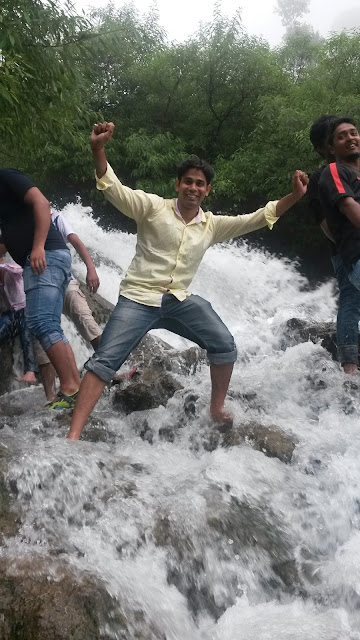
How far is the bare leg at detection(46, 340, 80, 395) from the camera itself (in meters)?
3.64

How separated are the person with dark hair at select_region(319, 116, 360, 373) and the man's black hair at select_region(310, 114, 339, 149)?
4 centimetres

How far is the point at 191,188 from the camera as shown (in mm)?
3576

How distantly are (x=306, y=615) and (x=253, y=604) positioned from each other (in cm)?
24

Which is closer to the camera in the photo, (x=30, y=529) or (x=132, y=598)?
(x=132, y=598)

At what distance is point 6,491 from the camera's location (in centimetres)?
271

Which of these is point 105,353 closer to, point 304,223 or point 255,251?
point 255,251

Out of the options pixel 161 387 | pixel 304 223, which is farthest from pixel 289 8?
pixel 161 387

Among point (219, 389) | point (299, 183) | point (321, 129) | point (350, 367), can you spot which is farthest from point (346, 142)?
point (219, 389)

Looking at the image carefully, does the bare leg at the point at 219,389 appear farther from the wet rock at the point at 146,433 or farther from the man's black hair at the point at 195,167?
the man's black hair at the point at 195,167

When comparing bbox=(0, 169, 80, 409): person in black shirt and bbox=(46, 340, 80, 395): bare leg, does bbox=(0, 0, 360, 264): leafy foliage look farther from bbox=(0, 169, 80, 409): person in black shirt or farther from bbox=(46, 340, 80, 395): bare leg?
bbox=(46, 340, 80, 395): bare leg

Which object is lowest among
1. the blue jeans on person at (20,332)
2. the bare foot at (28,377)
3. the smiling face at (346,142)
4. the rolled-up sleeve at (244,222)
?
the bare foot at (28,377)

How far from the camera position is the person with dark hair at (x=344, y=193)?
370cm

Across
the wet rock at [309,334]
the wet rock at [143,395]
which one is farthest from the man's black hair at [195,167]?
the wet rock at [309,334]

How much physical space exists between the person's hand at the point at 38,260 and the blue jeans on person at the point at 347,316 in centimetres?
231
